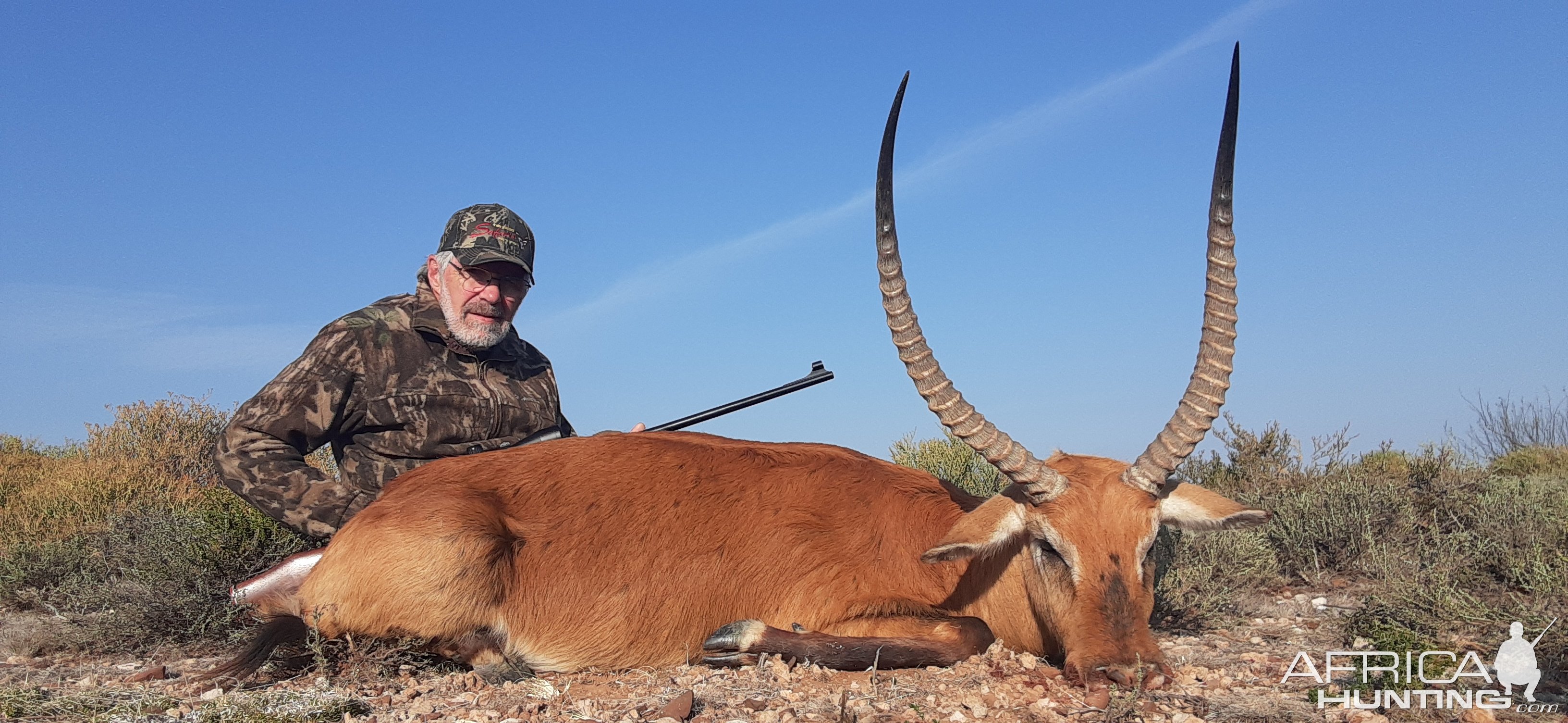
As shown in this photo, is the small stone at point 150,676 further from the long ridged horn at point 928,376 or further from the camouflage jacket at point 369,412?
the long ridged horn at point 928,376

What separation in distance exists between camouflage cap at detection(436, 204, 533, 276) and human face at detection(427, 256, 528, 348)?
0.30 ft

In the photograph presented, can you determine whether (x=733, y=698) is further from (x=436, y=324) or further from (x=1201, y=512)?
(x=436, y=324)

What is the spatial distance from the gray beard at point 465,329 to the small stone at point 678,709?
392 centimetres

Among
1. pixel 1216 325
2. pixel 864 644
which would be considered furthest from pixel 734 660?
pixel 1216 325

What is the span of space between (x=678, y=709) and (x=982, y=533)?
171 centimetres

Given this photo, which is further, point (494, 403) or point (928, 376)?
point (494, 403)

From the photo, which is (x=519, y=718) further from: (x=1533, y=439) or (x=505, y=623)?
(x=1533, y=439)

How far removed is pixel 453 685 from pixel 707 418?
3445 mm

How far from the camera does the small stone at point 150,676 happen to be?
16.5ft

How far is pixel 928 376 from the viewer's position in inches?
197

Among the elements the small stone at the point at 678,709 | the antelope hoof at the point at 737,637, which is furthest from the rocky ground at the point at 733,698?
the antelope hoof at the point at 737,637

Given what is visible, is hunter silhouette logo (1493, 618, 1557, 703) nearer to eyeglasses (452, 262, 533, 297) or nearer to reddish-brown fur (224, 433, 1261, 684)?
reddish-brown fur (224, 433, 1261, 684)

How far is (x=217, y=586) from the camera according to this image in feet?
22.3

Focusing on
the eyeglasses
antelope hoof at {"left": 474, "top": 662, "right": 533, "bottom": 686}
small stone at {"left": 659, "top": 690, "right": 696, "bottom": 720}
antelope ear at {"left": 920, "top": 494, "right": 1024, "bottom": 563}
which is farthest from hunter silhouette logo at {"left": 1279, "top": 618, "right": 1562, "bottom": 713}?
the eyeglasses
